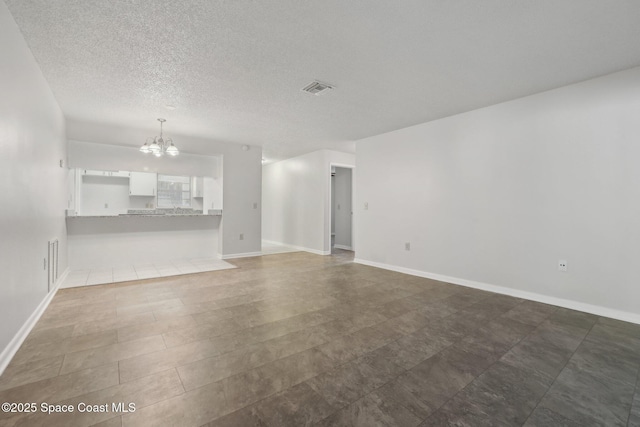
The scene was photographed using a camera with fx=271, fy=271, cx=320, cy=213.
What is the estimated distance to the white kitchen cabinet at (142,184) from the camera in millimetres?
6090

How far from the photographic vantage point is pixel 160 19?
207cm

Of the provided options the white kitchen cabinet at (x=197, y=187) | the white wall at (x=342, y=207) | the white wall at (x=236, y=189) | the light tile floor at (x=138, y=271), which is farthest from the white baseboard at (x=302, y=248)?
the white kitchen cabinet at (x=197, y=187)

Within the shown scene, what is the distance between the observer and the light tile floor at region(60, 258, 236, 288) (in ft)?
13.4

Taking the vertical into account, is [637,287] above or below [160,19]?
below

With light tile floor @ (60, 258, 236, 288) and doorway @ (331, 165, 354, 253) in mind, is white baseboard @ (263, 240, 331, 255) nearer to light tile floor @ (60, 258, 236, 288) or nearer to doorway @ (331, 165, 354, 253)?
doorway @ (331, 165, 354, 253)

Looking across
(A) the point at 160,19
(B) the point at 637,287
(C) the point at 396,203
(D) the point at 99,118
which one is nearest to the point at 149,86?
(A) the point at 160,19

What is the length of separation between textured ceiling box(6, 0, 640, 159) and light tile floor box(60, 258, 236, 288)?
8.33ft

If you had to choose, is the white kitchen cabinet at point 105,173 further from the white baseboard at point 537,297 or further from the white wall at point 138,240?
the white baseboard at point 537,297

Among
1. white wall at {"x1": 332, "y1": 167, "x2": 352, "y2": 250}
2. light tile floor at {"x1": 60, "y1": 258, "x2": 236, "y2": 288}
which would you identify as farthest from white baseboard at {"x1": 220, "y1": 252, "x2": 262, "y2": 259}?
white wall at {"x1": 332, "y1": 167, "x2": 352, "y2": 250}

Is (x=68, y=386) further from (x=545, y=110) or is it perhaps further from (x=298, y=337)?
(x=545, y=110)

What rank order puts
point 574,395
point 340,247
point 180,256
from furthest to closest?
1. point 340,247
2. point 180,256
3. point 574,395

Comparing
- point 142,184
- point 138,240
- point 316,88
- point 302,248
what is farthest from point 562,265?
point 142,184

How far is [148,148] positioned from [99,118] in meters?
0.93

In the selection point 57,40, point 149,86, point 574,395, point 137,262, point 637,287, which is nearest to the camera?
point 574,395
